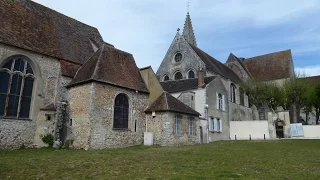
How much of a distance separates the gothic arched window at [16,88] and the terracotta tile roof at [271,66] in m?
30.0

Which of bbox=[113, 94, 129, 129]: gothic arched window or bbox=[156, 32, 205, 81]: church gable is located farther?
bbox=[156, 32, 205, 81]: church gable

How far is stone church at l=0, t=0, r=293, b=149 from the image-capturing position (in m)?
15.9

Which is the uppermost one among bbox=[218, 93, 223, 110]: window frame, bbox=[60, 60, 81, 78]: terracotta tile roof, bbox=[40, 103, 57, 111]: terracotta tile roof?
bbox=[60, 60, 81, 78]: terracotta tile roof

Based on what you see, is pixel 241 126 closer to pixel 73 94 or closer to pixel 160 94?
pixel 160 94

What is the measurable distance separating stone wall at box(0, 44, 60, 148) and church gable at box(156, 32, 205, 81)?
16292 mm

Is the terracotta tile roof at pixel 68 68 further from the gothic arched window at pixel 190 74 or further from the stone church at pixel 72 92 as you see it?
the gothic arched window at pixel 190 74

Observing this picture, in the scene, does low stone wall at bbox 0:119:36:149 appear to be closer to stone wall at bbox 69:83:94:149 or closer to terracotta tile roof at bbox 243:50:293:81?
stone wall at bbox 69:83:94:149

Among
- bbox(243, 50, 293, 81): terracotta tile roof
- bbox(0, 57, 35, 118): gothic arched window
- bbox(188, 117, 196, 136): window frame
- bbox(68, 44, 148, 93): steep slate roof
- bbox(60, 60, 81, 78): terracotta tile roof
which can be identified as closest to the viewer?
bbox(0, 57, 35, 118): gothic arched window

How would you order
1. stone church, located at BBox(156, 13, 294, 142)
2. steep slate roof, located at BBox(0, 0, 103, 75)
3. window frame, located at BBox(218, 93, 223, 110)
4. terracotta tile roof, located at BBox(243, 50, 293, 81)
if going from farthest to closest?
terracotta tile roof, located at BBox(243, 50, 293, 81), window frame, located at BBox(218, 93, 223, 110), stone church, located at BBox(156, 13, 294, 142), steep slate roof, located at BBox(0, 0, 103, 75)

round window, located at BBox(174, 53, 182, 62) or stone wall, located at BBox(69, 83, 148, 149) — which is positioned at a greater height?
round window, located at BBox(174, 53, 182, 62)

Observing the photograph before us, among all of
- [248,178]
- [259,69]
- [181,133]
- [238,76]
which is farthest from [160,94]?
[259,69]

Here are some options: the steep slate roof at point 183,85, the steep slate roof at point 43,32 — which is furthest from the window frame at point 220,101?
the steep slate roof at point 43,32

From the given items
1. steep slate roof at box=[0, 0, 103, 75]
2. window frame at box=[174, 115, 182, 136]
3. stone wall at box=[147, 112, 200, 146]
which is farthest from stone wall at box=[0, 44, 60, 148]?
window frame at box=[174, 115, 182, 136]

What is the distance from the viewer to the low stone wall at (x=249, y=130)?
28.2 m
